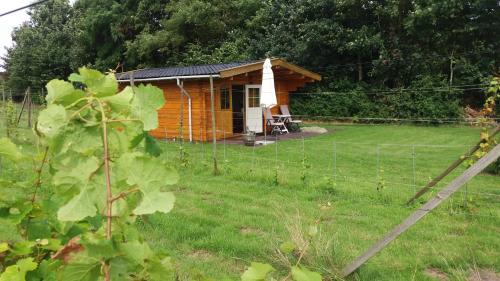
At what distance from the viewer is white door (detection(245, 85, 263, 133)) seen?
1404cm

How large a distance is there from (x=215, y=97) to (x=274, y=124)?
228 cm

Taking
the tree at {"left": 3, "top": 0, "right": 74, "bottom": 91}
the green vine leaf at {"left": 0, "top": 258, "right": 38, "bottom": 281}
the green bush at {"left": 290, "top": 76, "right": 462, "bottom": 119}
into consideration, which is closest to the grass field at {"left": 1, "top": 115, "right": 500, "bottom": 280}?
the green vine leaf at {"left": 0, "top": 258, "right": 38, "bottom": 281}

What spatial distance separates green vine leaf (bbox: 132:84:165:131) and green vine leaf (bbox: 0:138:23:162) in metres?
0.34

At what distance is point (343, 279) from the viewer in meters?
3.25

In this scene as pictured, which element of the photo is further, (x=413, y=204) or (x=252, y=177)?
(x=252, y=177)

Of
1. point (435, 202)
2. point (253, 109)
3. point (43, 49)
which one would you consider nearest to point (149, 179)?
point (435, 202)

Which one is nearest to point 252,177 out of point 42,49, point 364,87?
point 364,87

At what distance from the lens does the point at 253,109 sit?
14203 mm

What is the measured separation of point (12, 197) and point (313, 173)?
22.0 ft

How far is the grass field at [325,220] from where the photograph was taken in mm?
3576

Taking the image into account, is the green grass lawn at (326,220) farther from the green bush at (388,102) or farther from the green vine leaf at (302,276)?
the green bush at (388,102)

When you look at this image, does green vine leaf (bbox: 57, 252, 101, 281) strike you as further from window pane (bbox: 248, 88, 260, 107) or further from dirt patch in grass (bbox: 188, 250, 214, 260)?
window pane (bbox: 248, 88, 260, 107)

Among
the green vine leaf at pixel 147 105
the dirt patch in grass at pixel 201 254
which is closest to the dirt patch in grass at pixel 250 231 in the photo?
the dirt patch in grass at pixel 201 254

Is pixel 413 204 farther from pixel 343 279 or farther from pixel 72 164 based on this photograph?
pixel 72 164
